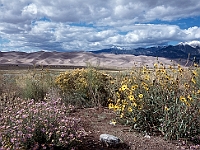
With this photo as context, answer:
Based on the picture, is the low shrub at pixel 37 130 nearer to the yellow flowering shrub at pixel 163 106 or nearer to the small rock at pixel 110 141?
the small rock at pixel 110 141

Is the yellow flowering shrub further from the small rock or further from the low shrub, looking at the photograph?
the low shrub

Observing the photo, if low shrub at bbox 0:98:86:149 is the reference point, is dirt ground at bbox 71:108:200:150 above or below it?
below

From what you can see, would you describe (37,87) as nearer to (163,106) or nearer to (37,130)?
(163,106)

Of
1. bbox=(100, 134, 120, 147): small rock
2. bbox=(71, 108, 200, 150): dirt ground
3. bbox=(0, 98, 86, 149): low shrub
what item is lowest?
bbox=(71, 108, 200, 150): dirt ground

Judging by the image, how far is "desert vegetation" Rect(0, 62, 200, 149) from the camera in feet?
14.0

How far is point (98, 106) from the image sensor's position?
862cm

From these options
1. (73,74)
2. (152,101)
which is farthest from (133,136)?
(73,74)

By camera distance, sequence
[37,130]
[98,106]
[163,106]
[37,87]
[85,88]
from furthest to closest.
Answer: [37,87] → [85,88] → [98,106] → [163,106] → [37,130]

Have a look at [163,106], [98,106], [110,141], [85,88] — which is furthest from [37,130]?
[85,88]

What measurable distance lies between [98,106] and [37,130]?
4404 millimetres

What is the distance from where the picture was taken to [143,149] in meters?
5.08

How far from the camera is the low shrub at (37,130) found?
3996mm

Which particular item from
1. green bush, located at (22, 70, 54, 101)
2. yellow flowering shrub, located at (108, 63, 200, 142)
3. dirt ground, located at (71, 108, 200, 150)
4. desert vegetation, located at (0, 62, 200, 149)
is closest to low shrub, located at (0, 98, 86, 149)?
desert vegetation, located at (0, 62, 200, 149)

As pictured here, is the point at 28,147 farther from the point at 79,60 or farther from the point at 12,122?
the point at 79,60
